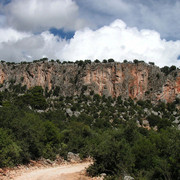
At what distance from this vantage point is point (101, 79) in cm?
9544

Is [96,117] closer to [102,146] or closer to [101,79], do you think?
[101,79]

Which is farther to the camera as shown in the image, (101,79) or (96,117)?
(101,79)

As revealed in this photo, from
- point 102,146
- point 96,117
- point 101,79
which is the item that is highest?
point 101,79

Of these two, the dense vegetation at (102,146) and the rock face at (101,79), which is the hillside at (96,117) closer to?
the dense vegetation at (102,146)

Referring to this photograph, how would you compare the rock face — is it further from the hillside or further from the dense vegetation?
the dense vegetation

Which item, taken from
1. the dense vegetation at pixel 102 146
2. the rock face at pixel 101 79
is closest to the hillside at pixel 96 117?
the dense vegetation at pixel 102 146

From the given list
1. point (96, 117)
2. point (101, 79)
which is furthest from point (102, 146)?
point (101, 79)

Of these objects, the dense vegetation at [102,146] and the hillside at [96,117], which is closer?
the dense vegetation at [102,146]

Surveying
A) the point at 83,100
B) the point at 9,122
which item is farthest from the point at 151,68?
the point at 9,122

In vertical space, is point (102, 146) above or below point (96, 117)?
above

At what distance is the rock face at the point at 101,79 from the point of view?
298 ft

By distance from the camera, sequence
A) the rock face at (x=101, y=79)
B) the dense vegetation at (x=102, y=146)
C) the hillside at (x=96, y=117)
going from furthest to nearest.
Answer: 1. the rock face at (x=101, y=79)
2. the hillside at (x=96, y=117)
3. the dense vegetation at (x=102, y=146)

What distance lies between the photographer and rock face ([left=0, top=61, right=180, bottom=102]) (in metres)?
90.8

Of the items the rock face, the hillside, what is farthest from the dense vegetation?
the rock face
